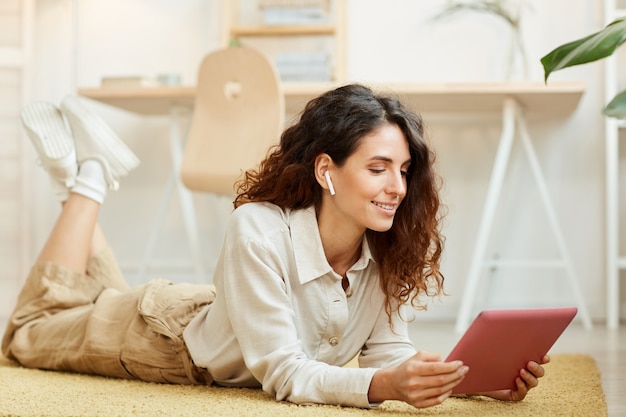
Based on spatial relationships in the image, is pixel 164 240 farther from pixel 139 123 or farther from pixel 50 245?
pixel 50 245

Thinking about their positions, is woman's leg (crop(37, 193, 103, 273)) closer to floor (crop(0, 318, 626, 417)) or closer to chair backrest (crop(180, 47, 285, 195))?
chair backrest (crop(180, 47, 285, 195))

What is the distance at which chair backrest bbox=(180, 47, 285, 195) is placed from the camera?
2.90m

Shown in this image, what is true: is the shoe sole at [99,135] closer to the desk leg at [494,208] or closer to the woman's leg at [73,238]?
the woman's leg at [73,238]

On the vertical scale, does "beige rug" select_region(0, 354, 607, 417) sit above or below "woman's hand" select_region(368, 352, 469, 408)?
below

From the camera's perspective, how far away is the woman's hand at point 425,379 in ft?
4.39

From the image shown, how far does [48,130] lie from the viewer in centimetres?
237

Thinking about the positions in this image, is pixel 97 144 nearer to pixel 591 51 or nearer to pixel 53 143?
pixel 53 143

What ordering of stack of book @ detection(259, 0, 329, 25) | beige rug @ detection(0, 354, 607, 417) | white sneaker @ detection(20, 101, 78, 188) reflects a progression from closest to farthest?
beige rug @ detection(0, 354, 607, 417), white sneaker @ detection(20, 101, 78, 188), stack of book @ detection(259, 0, 329, 25)

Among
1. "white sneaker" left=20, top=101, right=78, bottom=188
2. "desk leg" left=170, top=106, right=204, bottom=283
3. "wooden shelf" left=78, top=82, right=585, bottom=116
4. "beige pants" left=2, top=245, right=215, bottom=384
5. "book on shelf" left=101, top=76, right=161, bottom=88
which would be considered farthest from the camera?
"desk leg" left=170, top=106, right=204, bottom=283

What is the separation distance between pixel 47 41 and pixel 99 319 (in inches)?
88.2

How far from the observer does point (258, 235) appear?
5.09ft

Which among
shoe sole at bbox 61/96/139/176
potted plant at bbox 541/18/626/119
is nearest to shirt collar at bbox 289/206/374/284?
potted plant at bbox 541/18/626/119

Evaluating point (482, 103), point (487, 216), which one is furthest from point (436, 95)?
point (487, 216)

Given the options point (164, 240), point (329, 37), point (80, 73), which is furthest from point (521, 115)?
point (80, 73)
